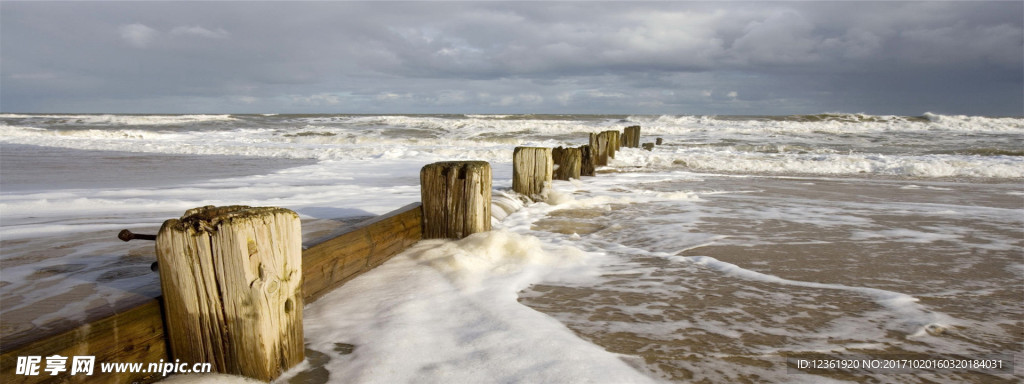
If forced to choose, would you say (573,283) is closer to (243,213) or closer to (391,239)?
(391,239)

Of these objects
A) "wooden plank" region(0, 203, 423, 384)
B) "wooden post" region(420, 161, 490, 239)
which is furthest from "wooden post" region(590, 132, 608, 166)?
"wooden plank" region(0, 203, 423, 384)

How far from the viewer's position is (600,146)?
37.1 feet

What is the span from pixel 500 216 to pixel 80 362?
13.0 ft

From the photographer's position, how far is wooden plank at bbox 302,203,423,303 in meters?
2.82

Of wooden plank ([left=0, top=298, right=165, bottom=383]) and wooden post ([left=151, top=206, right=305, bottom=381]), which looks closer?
wooden plank ([left=0, top=298, right=165, bottom=383])

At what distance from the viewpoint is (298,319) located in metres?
2.19

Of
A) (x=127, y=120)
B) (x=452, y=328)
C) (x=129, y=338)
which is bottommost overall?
(x=452, y=328)

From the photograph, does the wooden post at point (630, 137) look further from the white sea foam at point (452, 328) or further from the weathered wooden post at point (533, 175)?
the white sea foam at point (452, 328)

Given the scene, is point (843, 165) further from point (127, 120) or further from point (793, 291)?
point (127, 120)

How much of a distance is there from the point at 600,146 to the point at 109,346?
32.9 ft

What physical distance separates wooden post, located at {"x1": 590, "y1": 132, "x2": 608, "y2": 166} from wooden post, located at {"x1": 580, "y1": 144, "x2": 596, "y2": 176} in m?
1.69

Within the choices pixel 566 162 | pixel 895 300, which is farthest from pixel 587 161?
pixel 895 300

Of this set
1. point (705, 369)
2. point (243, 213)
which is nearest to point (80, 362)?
point (243, 213)

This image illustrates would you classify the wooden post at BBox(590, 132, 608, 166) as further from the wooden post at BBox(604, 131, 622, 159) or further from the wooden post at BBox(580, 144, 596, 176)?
the wooden post at BBox(580, 144, 596, 176)
